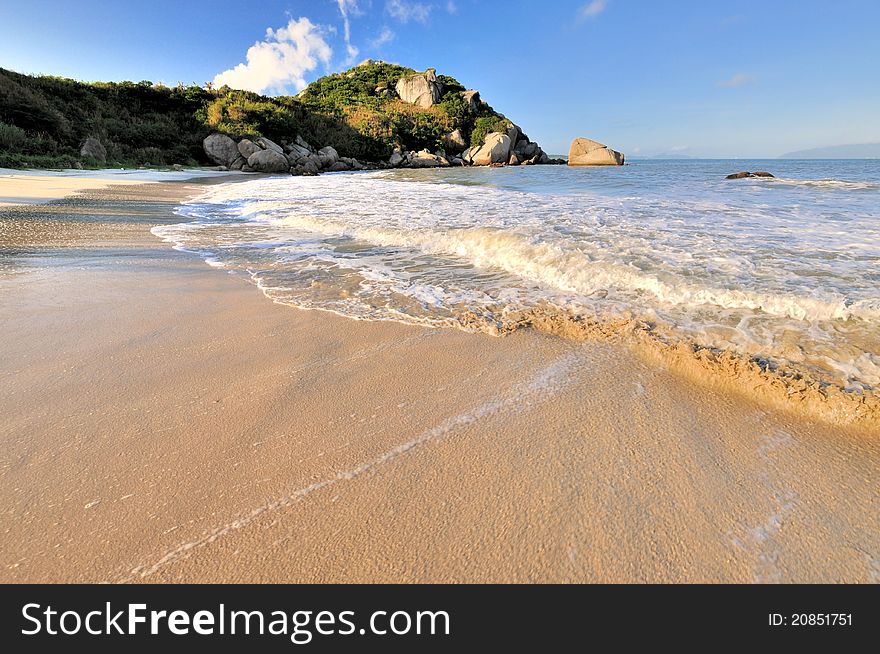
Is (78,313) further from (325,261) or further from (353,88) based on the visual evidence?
(353,88)

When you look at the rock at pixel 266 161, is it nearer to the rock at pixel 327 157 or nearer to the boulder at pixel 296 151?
the boulder at pixel 296 151

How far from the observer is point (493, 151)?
4138 cm

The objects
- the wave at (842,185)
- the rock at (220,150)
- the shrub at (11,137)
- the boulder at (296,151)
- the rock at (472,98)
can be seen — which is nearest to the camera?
the wave at (842,185)

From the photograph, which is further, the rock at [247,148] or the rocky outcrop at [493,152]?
the rocky outcrop at [493,152]

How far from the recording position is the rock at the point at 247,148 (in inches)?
1148

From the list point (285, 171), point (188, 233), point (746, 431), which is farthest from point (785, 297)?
point (285, 171)

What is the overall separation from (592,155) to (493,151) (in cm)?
994

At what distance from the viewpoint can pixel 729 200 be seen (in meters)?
8.99

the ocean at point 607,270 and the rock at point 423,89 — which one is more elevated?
the rock at point 423,89

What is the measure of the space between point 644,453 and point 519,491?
0.56m

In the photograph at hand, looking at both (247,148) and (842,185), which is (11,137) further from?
(842,185)

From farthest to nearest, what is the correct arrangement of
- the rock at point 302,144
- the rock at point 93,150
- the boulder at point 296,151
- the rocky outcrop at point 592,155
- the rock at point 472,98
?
the rock at point 472,98 → the rocky outcrop at point 592,155 → the rock at point 302,144 → the boulder at point 296,151 → the rock at point 93,150

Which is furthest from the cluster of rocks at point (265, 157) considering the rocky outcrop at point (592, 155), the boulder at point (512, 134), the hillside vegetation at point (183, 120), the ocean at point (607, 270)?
the ocean at point (607, 270)

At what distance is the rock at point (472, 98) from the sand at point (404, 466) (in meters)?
56.5
